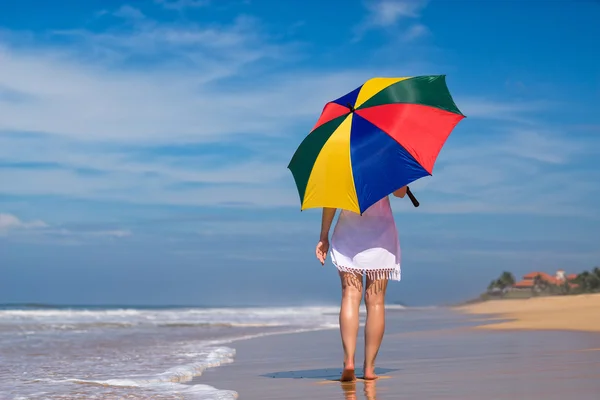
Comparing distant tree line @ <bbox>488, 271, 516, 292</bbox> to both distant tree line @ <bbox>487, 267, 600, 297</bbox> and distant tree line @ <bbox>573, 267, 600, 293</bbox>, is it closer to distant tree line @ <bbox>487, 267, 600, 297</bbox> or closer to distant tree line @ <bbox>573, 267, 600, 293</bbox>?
distant tree line @ <bbox>487, 267, 600, 297</bbox>

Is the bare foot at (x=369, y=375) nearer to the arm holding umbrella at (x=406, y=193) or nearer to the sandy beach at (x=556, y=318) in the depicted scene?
the arm holding umbrella at (x=406, y=193)

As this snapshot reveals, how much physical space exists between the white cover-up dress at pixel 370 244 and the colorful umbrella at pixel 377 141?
383 millimetres

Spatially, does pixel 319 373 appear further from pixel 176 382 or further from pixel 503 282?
pixel 503 282

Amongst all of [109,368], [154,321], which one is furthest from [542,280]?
[109,368]

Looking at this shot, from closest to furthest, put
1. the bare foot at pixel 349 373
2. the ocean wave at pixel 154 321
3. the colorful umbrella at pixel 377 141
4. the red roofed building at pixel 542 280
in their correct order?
1. the colorful umbrella at pixel 377 141
2. the bare foot at pixel 349 373
3. the ocean wave at pixel 154 321
4. the red roofed building at pixel 542 280

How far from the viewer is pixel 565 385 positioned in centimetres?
469

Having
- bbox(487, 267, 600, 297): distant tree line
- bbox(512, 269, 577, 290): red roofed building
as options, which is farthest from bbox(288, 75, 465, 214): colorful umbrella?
bbox(512, 269, 577, 290): red roofed building

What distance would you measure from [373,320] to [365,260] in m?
0.48

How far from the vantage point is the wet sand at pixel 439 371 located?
471cm

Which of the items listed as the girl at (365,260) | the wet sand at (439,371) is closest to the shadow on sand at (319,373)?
the wet sand at (439,371)

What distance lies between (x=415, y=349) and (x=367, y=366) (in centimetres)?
330

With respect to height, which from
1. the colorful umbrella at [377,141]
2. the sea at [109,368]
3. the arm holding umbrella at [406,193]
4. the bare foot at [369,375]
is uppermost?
the colorful umbrella at [377,141]

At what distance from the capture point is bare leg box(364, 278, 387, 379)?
18.1 feet

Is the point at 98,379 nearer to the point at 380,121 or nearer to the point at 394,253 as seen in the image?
the point at 394,253
